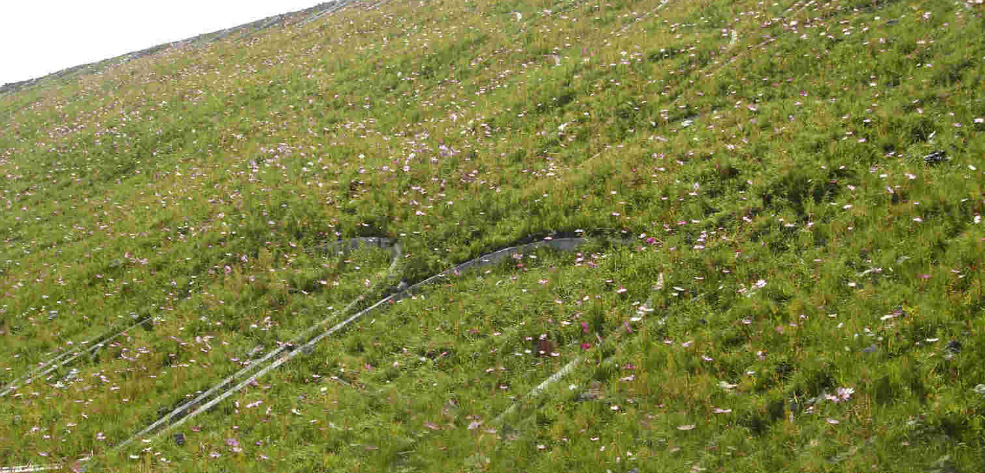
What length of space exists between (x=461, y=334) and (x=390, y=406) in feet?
6.50

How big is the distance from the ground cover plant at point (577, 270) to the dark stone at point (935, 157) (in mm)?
146

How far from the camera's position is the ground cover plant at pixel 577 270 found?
7.74 meters

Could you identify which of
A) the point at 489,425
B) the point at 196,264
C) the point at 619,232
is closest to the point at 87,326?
the point at 196,264

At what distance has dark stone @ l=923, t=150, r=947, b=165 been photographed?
1087 centimetres

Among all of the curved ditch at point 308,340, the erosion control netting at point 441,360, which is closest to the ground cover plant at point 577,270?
the erosion control netting at point 441,360

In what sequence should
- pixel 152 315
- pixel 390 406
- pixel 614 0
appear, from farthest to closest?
pixel 614 0 < pixel 152 315 < pixel 390 406

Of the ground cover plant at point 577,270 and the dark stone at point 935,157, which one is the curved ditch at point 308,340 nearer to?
the ground cover plant at point 577,270

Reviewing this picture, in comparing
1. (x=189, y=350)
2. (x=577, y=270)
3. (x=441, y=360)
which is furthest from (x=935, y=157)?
(x=189, y=350)

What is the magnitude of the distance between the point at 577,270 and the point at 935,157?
648cm

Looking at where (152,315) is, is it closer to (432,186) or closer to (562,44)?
(432,186)

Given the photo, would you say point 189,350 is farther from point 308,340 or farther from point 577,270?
point 577,270

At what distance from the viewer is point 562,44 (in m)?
25.5

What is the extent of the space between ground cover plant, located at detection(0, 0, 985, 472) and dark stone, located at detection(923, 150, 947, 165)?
0.48ft

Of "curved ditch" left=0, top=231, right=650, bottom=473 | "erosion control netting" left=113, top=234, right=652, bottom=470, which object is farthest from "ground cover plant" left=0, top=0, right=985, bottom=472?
"curved ditch" left=0, top=231, right=650, bottom=473
